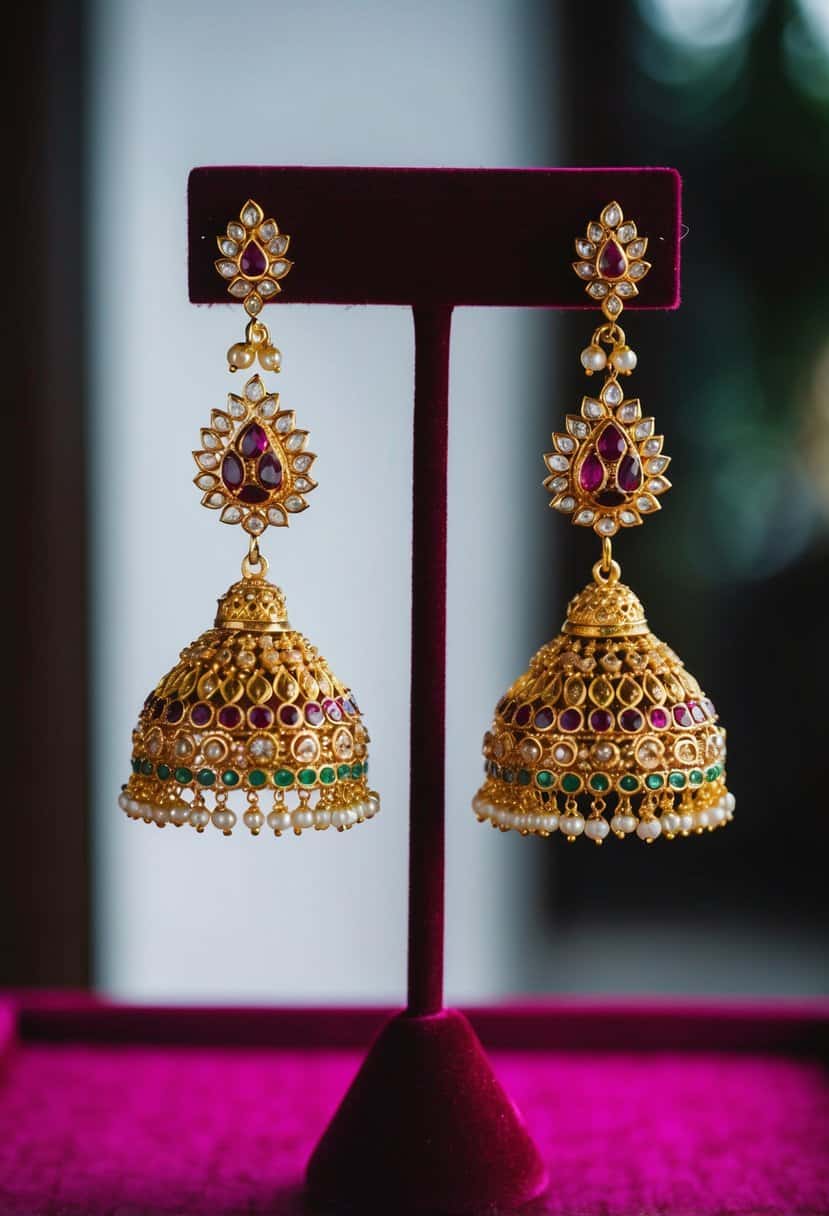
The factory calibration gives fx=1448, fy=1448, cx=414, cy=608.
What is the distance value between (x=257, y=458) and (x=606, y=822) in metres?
0.35

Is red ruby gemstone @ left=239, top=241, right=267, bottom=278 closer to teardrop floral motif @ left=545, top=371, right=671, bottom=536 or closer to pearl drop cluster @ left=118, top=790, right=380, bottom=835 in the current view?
teardrop floral motif @ left=545, top=371, right=671, bottom=536

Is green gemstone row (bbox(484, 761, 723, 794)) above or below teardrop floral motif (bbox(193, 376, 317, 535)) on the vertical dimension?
below

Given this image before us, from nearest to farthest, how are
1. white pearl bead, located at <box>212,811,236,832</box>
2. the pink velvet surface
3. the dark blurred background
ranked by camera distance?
white pearl bead, located at <box>212,811,236,832</box>, the pink velvet surface, the dark blurred background

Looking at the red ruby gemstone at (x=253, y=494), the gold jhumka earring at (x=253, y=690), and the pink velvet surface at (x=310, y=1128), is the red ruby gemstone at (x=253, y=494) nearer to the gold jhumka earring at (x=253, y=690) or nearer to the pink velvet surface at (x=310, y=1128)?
the gold jhumka earring at (x=253, y=690)

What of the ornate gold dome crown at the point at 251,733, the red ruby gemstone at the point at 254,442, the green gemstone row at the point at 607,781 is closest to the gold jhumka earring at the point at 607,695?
the green gemstone row at the point at 607,781

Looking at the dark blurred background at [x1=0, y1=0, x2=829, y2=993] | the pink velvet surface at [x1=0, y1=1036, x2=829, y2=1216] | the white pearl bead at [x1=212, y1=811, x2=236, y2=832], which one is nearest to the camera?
the white pearl bead at [x1=212, y1=811, x2=236, y2=832]

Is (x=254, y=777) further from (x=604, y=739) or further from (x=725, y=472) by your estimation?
(x=725, y=472)

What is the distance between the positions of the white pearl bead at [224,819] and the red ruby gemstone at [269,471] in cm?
23

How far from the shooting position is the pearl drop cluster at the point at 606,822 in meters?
0.99

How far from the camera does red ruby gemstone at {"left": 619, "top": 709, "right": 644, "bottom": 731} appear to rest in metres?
1.01

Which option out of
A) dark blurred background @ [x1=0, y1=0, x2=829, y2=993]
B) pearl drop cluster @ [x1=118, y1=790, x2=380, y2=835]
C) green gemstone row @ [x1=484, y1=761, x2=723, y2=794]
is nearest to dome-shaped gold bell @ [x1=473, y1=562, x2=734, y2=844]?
green gemstone row @ [x1=484, y1=761, x2=723, y2=794]

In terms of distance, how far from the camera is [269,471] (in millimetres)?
1038

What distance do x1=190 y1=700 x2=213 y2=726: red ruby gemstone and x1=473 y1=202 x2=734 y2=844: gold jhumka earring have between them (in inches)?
7.9

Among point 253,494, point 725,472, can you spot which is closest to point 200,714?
point 253,494
